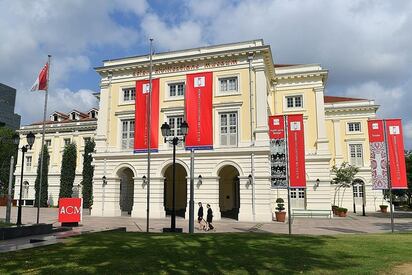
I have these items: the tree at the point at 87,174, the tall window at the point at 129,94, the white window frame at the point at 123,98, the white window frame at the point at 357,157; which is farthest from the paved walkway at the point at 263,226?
the tree at the point at 87,174

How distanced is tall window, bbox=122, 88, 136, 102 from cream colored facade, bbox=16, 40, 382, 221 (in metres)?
0.10

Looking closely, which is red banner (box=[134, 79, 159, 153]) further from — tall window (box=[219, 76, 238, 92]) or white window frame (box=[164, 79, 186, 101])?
tall window (box=[219, 76, 238, 92])

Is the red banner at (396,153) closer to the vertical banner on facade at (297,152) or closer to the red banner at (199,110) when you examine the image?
the vertical banner on facade at (297,152)

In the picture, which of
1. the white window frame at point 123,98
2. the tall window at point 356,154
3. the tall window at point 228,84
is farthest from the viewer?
the tall window at point 356,154

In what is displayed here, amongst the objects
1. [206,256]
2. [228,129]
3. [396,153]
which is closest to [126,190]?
[228,129]

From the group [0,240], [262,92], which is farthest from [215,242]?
[262,92]

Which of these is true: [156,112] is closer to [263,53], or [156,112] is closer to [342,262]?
[263,53]

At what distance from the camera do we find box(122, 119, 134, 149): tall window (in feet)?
113

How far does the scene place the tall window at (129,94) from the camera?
35281mm

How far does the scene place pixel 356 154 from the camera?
4947cm

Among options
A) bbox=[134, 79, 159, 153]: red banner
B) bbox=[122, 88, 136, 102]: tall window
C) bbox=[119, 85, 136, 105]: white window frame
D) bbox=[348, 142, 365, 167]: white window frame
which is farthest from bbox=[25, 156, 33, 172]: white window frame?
bbox=[348, 142, 365, 167]: white window frame

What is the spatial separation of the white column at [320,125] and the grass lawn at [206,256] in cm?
2475

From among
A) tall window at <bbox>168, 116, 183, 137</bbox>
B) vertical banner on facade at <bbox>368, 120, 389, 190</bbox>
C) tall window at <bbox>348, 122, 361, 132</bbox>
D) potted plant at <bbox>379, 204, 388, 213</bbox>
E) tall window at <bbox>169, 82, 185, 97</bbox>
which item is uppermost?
tall window at <bbox>169, 82, 185, 97</bbox>

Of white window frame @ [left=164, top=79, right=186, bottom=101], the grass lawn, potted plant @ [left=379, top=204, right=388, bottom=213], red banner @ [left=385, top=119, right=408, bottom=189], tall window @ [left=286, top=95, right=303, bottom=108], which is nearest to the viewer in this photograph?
the grass lawn
